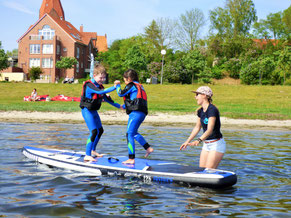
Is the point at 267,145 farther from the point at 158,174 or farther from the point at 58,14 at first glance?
the point at 58,14

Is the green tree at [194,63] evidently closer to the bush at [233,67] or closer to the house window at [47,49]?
the bush at [233,67]

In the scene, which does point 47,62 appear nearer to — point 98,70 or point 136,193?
point 98,70

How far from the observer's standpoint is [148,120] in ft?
68.4

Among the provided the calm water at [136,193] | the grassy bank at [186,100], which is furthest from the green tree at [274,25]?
the calm water at [136,193]

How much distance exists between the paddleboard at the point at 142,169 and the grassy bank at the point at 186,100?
15022mm

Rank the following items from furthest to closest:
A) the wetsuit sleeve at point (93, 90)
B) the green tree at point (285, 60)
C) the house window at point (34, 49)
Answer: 1. the house window at point (34, 49)
2. the green tree at point (285, 60)
3. the wetsuit sleeve at point (93, 90)

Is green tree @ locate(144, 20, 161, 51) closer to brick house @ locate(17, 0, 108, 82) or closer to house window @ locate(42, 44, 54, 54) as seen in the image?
brick house @ locate(17, 0, 108, 82)

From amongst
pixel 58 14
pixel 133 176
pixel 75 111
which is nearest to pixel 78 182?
pixel 133 176

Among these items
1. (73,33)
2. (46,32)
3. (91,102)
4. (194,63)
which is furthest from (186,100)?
(73,33)

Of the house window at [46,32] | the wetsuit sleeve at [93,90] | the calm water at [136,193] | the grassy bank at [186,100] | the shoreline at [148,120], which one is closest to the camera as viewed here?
the calm water at [136,193]

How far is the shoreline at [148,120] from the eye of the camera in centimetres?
1928

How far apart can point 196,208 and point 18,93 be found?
33.9m

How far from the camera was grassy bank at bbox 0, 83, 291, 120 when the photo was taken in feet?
78.3

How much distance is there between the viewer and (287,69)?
45.6 meters
